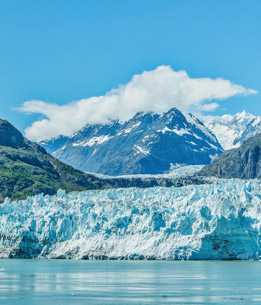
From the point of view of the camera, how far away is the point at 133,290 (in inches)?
1949

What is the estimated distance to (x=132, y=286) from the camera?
52719 millimetres

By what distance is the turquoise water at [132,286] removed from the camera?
144ft

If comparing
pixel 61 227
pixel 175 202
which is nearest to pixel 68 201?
pixel 61 227

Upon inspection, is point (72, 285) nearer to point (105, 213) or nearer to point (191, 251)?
point (191, 251)

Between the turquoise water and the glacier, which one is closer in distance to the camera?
the turquoise water

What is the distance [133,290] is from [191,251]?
104ft

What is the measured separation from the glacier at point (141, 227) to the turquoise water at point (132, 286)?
5441 millimetres

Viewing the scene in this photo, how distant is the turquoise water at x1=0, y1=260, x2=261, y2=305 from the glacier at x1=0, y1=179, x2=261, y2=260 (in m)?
5.44

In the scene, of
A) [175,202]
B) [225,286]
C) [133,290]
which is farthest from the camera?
[175,202]

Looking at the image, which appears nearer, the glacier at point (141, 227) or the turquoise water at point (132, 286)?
the turquoise water at point (132, 286)

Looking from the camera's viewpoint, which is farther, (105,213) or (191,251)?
(105,213)

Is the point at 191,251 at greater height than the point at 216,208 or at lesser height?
lesser

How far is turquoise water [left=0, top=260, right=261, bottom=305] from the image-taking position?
4381 cm

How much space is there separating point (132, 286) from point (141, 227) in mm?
31588
